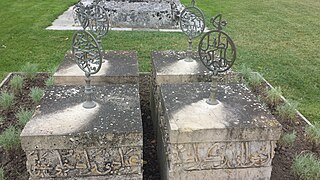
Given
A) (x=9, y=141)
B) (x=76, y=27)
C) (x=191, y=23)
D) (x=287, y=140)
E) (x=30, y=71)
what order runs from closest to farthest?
(x=9, y=141) → (x=287, y=140) → (x=191, y=23) → (x=30, y=71) → (x=76, y=27)

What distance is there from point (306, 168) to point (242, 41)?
19.1 feet

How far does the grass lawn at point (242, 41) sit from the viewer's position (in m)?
7.14

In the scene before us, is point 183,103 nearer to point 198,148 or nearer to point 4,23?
point 198,148

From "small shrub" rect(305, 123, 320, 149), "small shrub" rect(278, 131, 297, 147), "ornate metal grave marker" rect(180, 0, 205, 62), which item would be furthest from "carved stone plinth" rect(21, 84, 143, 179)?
"small shrub" rect(305, 123, 320, 149)

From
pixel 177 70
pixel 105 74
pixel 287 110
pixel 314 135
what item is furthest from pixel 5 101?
pixel 314 135

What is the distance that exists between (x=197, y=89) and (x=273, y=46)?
5.78 metres

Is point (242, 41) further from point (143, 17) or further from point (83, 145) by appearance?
point (83, 145)

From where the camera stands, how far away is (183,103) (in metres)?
3.62

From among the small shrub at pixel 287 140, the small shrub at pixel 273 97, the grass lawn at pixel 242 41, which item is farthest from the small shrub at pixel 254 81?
the small shrub at pixel 287 140

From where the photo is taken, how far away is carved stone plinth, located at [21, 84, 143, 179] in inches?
121

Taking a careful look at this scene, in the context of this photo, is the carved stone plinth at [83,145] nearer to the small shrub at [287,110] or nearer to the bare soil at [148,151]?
the bare soil at [148,151]

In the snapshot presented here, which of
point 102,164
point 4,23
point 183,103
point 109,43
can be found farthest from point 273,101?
point 4,23

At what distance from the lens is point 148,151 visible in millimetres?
4781

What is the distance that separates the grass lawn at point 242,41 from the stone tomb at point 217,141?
2604mm
